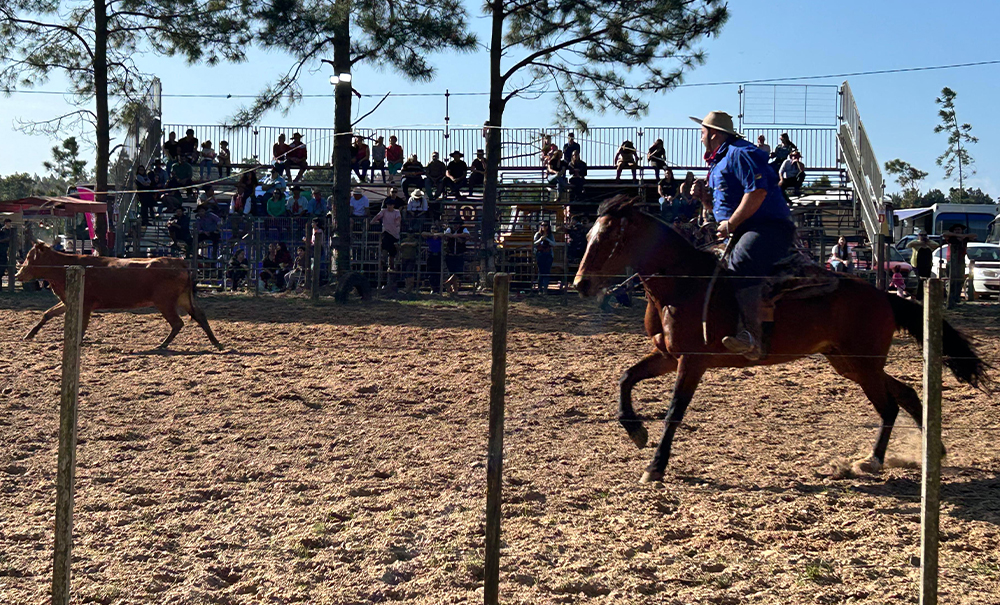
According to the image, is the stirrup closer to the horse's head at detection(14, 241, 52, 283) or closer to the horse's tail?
the horse's tail

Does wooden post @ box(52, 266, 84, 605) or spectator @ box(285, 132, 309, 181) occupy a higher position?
spectator @ box(285, 132, 309, 181)

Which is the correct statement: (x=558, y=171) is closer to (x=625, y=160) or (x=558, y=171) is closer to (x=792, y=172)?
(x=625, y=160)

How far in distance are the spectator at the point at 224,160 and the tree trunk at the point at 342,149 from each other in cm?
479

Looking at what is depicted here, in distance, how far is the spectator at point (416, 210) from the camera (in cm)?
1873

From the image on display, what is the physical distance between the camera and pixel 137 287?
11617mm

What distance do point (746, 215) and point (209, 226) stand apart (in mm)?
15028

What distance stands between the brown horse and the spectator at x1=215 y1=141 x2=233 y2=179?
17.3m

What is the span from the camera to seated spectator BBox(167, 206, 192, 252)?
19094 mm

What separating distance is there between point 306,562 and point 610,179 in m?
17.5

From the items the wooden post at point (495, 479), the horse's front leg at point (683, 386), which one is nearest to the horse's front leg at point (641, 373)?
the horse's front leg at point (683, 386)

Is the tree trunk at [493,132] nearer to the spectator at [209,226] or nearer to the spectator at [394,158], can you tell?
the spectator at [394,158]

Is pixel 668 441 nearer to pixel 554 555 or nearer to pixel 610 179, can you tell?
pixel 554 555

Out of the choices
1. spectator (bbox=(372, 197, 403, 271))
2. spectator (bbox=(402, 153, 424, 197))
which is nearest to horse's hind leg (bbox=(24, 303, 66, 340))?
spectator (bbox=(372, 197, 403, 271))

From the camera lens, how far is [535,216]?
2011 cm
